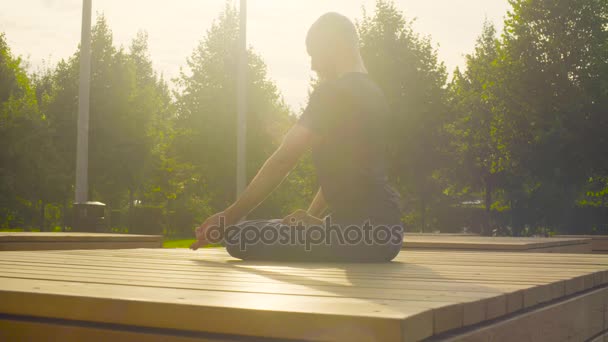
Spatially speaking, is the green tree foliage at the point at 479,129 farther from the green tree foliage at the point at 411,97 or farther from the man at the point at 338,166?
the man at the point at 338,166

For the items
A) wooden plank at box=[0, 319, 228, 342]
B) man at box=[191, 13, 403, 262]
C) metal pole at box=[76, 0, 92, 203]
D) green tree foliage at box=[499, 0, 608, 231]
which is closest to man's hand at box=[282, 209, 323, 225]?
man at box=[191, 13, 403, 262]

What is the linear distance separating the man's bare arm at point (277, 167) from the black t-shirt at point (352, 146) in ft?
0.29

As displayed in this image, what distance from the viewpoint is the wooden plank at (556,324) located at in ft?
7.55

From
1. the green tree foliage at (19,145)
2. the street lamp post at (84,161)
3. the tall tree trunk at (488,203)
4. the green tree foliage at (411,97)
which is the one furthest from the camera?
the tall tree trunk at (488,203)

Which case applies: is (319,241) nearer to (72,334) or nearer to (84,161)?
(72,334)

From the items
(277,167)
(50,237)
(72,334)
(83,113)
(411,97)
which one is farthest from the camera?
(411,97)

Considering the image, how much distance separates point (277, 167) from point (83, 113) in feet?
42.2

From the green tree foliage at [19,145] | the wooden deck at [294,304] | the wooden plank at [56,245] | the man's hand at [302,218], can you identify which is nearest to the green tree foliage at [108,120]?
the green tree foliage at [19,145]

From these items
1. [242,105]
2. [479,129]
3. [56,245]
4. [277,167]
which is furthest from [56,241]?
[479,129]

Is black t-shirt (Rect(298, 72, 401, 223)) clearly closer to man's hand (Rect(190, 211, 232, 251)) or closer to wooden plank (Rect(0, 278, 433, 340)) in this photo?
man's hand (Rect(190, 211, 232, 251))

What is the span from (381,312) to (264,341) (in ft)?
1.14

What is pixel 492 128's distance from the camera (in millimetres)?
24984

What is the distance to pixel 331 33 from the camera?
4.03 m

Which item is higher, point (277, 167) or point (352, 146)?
point (352, 146)
